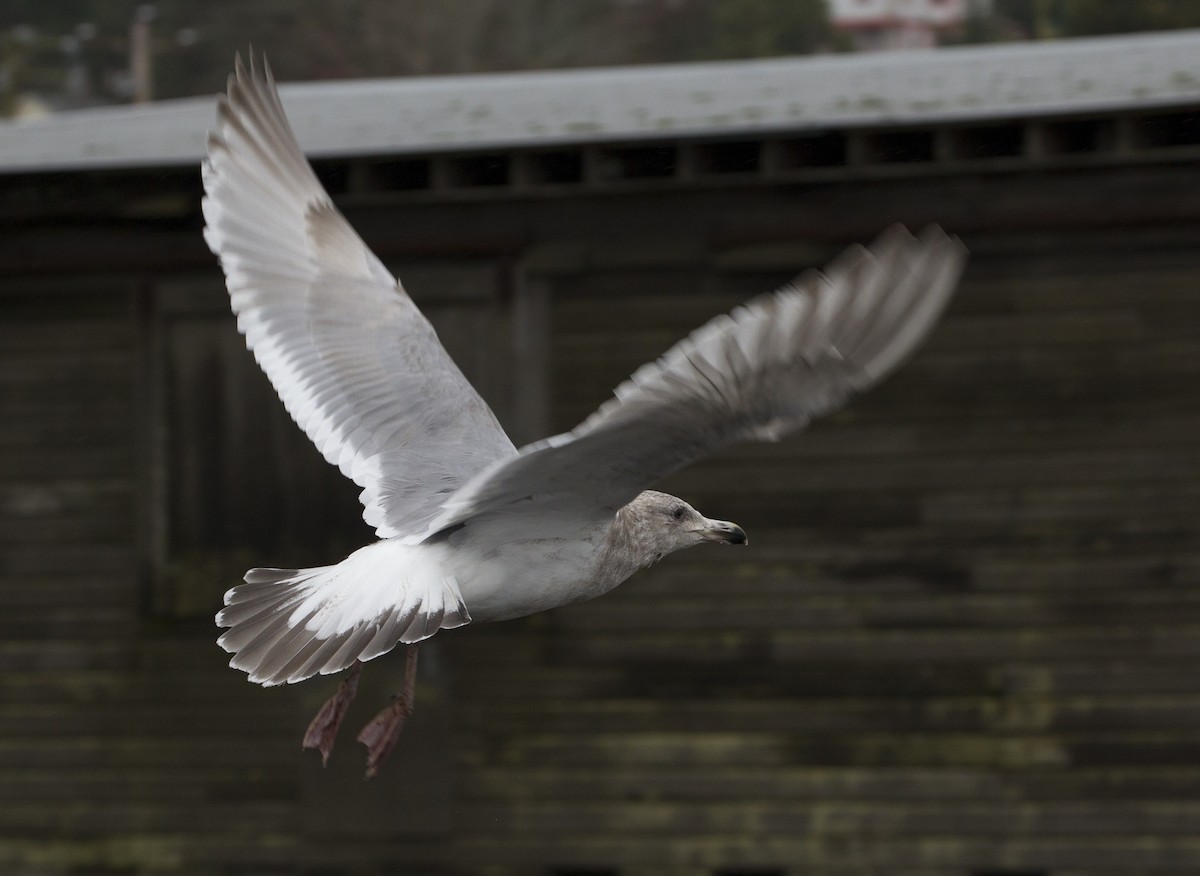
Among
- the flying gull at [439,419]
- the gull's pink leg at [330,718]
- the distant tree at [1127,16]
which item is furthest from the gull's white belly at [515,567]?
the distant tree at [1127,16]

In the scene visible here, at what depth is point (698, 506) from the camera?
30.5 feet

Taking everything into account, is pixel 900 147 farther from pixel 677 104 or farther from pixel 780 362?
pixel 780 362

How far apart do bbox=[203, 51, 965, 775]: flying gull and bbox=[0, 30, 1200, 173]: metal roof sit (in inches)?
133

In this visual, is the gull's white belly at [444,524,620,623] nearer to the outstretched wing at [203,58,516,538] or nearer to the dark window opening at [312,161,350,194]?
the outstretched wing at [203,58,516,538]

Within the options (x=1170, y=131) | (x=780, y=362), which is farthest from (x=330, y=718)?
(x=1170, y=131)

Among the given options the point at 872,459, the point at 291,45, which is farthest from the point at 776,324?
the point at 291,45

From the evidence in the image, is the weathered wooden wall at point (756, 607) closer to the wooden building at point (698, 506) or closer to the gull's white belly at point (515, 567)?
the wooden building at point (698, 506)

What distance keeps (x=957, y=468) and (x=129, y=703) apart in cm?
441

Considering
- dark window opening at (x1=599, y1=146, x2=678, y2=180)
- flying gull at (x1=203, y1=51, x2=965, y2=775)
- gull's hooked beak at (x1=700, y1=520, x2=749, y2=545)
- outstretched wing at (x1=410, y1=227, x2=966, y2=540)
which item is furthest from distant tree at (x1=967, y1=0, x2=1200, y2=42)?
outstretched wing at (x1=410, y1=227, x2=966, y2=540)

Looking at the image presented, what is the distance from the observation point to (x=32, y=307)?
33.3 feet

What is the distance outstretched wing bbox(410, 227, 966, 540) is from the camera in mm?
3549

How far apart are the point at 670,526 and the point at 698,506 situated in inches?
158

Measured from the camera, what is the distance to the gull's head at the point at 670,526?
17.0 ft

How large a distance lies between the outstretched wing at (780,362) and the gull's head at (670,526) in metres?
0.99
